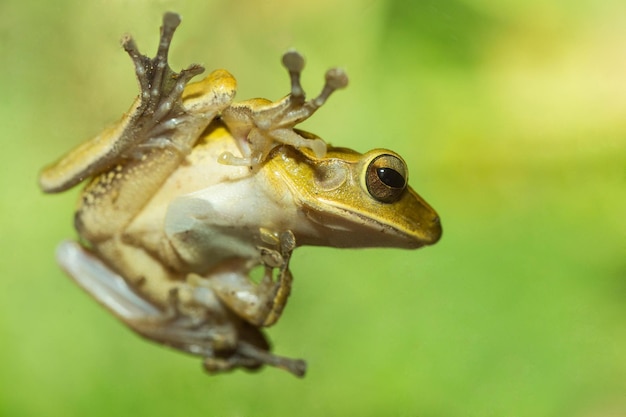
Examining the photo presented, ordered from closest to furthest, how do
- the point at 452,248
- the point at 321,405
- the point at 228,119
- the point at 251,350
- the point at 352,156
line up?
the point at 352,156
the point at 228,119
the point at 251,350
the point at 321,405
the point at 452,248

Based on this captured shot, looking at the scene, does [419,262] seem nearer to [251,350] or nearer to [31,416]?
[251,350]

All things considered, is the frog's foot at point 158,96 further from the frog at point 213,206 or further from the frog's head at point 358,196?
the frog's head at point 358,196

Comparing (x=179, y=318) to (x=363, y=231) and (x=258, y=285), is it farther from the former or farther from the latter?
(x=363, y=231)

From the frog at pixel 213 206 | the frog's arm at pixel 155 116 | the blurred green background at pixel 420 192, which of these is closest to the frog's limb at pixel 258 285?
the frog at pixel 213 206

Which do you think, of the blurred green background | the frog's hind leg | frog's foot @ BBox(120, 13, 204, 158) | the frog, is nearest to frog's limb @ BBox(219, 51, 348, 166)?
the frog

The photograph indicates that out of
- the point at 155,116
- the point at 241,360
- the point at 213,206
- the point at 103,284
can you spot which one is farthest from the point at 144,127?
the point at 241,360

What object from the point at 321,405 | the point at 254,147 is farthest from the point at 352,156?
the point at 321,405
